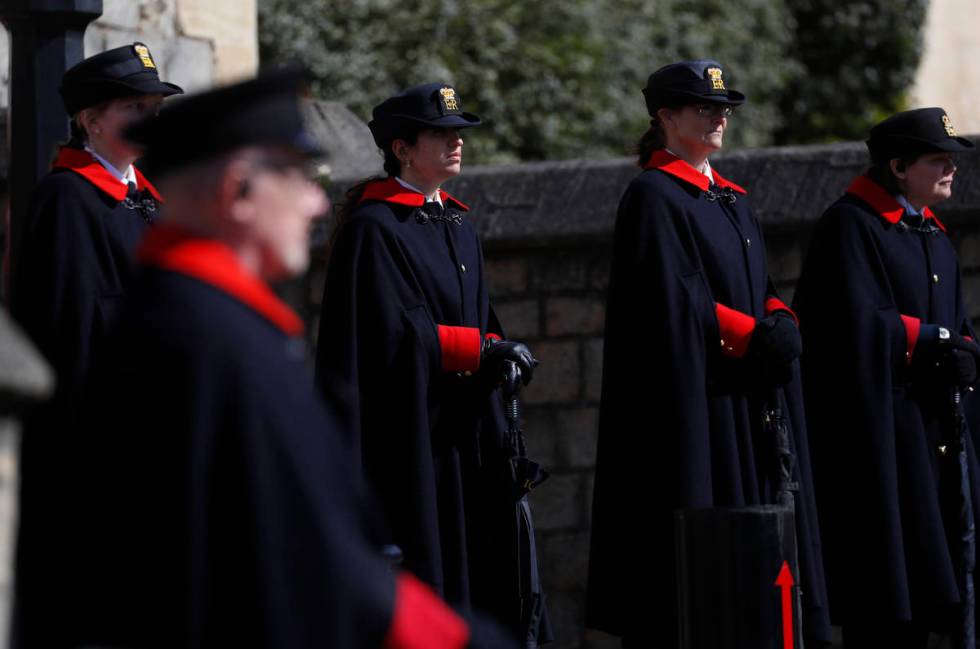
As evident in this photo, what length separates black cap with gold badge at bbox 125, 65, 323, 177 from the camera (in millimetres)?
2775

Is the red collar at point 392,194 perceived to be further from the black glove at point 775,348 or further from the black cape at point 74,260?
the black glove at point 775,348

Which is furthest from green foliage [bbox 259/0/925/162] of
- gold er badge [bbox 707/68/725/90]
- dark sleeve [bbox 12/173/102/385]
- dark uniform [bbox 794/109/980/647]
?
dark sleeve [bbox 12/173/102/385]

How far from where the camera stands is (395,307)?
232 inches

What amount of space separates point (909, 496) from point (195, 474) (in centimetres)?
423

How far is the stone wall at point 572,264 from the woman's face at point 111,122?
1964 millimetres

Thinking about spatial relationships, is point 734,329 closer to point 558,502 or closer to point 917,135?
point 917,135

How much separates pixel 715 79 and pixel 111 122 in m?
1.73

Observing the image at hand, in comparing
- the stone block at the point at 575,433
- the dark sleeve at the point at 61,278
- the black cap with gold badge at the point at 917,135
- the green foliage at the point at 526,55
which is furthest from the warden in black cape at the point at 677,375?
the green foliage at the point at 526,55

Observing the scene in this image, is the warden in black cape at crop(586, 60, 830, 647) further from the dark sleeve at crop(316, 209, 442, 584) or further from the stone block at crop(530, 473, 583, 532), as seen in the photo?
the stone block at crop(530, 473, 583, 532)

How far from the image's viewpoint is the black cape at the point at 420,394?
586cm

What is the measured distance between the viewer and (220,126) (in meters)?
2.78

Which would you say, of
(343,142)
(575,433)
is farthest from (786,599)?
(343,142)

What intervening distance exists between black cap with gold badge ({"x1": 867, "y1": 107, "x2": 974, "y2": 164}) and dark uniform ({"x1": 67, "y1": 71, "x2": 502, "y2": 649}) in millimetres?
4072

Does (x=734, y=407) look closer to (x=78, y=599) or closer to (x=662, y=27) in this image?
(x=78, y=599)
